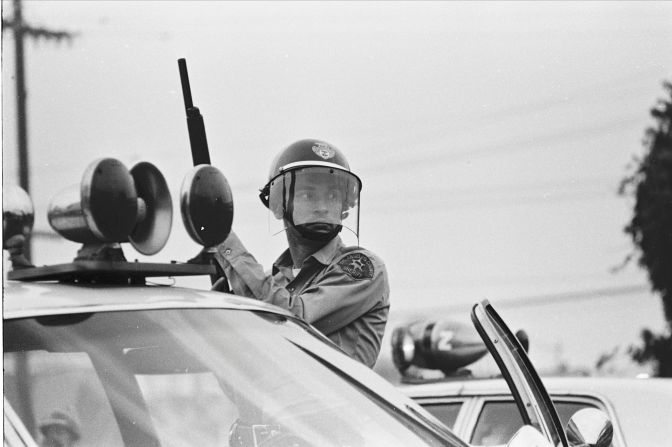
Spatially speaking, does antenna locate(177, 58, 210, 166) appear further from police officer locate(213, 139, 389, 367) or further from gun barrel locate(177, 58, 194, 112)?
police officer locate(213, 139, 389, 367)

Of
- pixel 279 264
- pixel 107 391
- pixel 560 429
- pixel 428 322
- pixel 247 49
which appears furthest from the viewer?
pixel 428 322

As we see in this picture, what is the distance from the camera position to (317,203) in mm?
3059

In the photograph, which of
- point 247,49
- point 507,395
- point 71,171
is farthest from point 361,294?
point 507,395

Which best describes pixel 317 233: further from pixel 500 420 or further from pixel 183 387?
pixel 500 420

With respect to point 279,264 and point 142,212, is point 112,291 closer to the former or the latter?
point 142,212

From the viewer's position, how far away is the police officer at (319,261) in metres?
2.78

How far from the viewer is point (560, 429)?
2.03 m

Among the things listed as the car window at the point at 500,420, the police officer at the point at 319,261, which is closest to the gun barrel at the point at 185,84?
the police officer at the point at 319,261

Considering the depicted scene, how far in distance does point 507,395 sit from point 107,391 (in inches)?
110

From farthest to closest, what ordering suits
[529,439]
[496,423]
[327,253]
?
[496,423]
[327,253]
[529,439]

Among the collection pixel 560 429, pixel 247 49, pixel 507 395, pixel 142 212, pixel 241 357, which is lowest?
pixel 507 395

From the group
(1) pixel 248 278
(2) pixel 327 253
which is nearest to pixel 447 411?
(2) pixel 327 253

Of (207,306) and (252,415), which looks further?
(207,306)

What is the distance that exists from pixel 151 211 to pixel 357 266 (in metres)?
0.94
